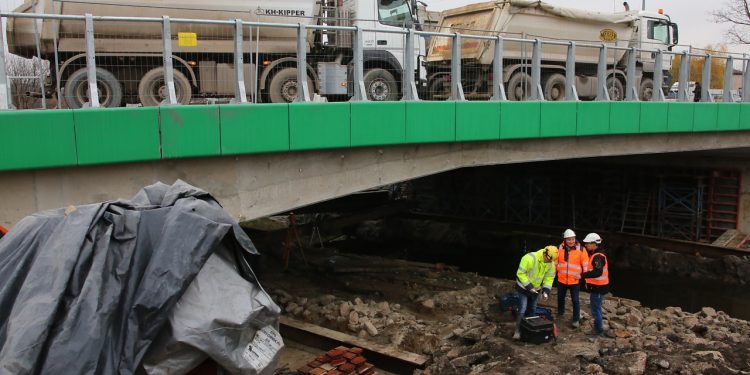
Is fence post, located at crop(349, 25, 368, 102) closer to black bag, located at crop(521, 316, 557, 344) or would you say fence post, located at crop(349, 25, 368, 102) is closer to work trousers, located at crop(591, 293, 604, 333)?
black bag, located at crop(521, 316, 557, 344)

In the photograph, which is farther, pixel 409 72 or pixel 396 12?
pixel 396 12

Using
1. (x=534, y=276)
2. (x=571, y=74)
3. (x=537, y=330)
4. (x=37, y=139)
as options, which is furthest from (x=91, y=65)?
(x=571, y=74)

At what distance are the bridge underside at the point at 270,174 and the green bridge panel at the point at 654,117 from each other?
180 centimetres

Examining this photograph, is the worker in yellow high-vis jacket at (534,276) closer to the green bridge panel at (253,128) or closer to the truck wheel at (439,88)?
the truck wheel at (439,88)

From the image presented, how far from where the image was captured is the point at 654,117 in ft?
41.2

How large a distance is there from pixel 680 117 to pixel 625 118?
2.10 meters

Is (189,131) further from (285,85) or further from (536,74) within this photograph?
(536,74)

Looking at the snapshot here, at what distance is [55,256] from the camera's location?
3320 mm

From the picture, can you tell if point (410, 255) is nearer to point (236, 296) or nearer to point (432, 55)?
point (432, 55)

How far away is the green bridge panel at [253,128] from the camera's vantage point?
685 cm

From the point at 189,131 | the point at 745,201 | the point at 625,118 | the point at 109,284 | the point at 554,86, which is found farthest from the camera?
the point at 745,201

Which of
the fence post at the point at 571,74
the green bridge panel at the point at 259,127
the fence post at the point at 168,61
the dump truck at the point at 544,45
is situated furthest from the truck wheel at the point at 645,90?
the fence post at the point at 168,61

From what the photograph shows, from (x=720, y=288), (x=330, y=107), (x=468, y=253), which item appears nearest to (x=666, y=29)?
(x=720, y=288)

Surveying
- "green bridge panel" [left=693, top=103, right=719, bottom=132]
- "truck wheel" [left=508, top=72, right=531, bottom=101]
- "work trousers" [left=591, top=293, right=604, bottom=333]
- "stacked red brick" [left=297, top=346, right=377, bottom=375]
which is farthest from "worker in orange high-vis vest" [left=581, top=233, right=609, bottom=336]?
"green bridge panel" [left=693, top=103, right=719, bottom=132]
